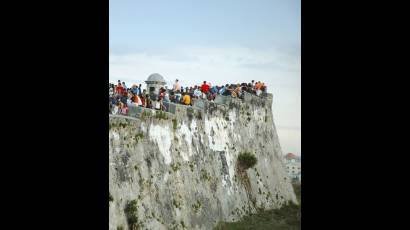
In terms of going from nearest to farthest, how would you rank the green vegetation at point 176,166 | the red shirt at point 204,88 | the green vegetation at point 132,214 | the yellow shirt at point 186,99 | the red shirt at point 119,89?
1. the green vegetation at point 132,214
2. the red shirt at point 119,89
3. the green vegetation at point 176,166
4. the yellow shirt at point 186,99
5. the red shirt at point 204,88

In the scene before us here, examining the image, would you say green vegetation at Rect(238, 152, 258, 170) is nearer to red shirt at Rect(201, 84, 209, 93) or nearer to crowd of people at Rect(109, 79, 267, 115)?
crowd of people at Rect(109, 79, 267, 115)

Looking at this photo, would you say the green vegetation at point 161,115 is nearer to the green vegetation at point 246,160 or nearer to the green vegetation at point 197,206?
the green vegetation at point 197,206

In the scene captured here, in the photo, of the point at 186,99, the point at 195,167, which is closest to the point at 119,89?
the point at 186,99

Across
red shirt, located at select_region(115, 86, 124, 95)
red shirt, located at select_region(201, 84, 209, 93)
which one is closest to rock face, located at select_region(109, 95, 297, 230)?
red shirt, located at select_region(201, 84, 209, 93)

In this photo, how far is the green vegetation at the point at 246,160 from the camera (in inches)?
1465

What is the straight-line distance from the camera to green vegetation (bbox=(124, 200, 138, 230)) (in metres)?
23.9

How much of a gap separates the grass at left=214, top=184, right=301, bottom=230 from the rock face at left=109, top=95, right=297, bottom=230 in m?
0.49

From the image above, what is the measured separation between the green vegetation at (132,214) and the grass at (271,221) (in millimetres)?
7954

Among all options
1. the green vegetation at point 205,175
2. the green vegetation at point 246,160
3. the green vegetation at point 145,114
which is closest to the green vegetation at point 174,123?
the green vegetation at point 145,114

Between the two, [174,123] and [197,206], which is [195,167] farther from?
[174,123]
